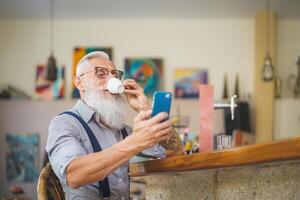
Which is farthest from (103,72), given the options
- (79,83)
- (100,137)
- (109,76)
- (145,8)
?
(145,8)

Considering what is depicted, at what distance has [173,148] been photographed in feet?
4.28

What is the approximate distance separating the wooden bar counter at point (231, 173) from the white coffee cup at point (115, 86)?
0.34 m

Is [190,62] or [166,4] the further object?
[190,62]

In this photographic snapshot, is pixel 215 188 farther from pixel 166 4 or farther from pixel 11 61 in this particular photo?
pixel 11 61

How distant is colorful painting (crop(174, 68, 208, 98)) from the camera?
430 centimetres

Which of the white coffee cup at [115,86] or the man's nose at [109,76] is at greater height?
the man's nose at [109,76]

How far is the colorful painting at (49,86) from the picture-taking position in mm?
4305

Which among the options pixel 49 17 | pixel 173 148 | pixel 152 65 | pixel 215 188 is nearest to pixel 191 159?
pixel 215 188

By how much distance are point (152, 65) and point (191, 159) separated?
3.52m

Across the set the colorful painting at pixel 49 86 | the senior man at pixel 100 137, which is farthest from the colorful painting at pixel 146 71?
the senior man at pixel 100 137

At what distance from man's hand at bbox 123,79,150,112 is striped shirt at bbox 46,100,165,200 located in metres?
0.16

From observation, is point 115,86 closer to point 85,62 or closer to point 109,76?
point 109,76

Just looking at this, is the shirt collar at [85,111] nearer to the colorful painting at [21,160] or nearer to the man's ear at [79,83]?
the man's ear at [79,83]

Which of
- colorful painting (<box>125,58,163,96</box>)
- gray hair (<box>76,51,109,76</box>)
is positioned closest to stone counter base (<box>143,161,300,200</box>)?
gray hair (<box>76,51,109,76</box>)
